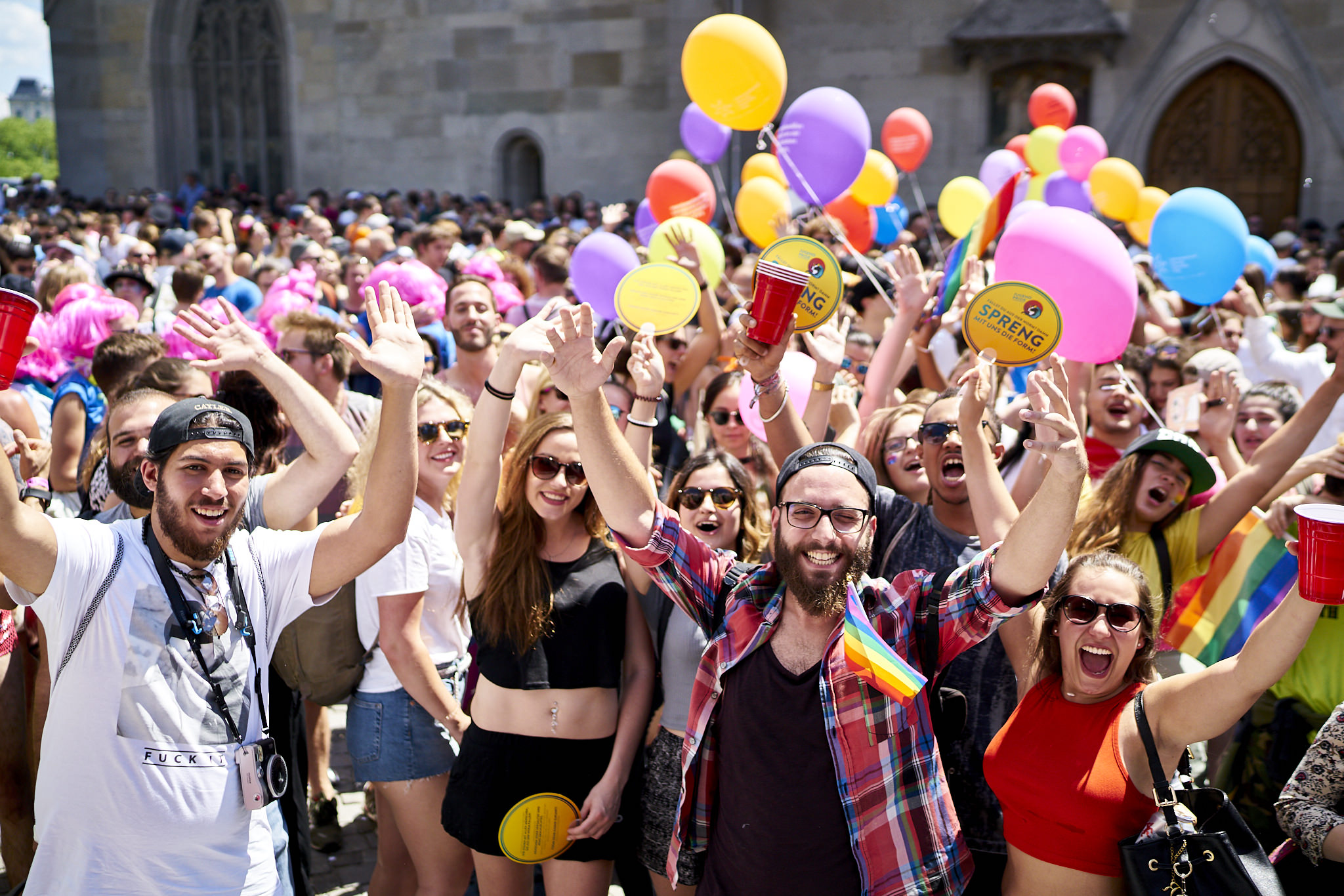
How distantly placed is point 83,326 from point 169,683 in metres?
3.50

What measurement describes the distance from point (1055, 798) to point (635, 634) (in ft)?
3.74

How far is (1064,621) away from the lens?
8.44 ft

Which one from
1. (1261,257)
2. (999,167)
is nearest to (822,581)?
(1261,257)

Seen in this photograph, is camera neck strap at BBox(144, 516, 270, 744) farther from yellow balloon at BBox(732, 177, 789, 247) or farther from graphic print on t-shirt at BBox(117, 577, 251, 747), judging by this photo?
yellow balloon at BBox(732, 177, 789, 247)

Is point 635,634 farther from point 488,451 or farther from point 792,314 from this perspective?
point 792,314

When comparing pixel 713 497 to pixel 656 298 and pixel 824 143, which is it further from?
pixel 824 143

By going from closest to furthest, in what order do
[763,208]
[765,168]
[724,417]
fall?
[724,417] → [763,208] → [765,168]

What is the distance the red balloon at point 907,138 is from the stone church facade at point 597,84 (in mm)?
6251

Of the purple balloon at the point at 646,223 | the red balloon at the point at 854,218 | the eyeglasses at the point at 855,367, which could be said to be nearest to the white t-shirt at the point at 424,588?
the eyeglasses at the point at 855,367

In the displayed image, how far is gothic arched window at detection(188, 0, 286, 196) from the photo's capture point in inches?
810

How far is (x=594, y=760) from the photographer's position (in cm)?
291

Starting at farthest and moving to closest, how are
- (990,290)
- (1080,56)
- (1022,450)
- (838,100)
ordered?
(1080,56), (838,100), (1022,450), (990,290)

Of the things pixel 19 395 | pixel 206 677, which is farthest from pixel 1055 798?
pixel 19 395

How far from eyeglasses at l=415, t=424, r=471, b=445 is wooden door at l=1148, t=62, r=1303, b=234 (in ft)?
48.9
